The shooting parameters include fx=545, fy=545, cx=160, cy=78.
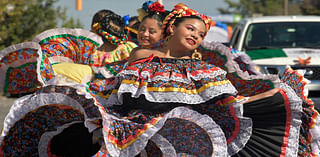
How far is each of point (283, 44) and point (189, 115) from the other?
17.8 ft

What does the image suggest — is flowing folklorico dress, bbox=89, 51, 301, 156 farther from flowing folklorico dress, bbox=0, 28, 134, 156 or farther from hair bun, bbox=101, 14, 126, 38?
hair bun, bbox=101, 14, 126, 38

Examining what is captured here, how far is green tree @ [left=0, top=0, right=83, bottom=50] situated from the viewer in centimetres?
1365

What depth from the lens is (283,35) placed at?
8.92m

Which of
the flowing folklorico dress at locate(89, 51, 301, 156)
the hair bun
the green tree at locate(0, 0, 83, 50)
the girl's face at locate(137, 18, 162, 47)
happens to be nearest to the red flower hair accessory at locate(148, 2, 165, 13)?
the girl's face at locate(137, 18, 162, 47)

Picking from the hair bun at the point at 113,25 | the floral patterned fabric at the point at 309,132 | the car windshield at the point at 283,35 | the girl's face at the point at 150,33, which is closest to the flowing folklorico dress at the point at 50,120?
the girl's face at the point at 150,33

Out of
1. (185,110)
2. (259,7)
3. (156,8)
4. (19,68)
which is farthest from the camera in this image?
(259,7)

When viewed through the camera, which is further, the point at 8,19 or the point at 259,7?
the point at 259,7

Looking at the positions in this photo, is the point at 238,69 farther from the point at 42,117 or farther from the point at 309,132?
the point at 42,117

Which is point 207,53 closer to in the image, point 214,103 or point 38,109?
point 214,103

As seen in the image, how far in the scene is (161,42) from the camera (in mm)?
4512

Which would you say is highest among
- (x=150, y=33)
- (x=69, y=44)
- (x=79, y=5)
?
(x=79, y=5)

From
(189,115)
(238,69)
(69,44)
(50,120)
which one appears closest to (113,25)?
(69,44)

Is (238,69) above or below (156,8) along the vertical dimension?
below

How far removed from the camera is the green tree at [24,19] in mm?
13649
